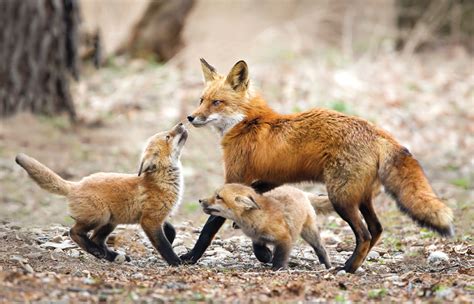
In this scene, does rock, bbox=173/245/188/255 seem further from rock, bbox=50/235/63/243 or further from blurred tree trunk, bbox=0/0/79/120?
blurred tree trunk, bbox=0/0/79/120

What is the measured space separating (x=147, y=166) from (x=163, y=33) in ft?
37.6

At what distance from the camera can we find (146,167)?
311 inches

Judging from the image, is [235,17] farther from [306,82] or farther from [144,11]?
[306,82]

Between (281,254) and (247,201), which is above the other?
(247,201)

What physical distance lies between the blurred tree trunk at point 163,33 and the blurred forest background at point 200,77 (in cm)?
3

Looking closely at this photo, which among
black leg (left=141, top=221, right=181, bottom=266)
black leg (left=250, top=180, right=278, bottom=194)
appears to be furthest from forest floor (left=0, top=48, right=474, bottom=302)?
black leg (left=250, top=180, right=278, bottom=194)

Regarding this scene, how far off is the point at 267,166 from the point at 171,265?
1449mm

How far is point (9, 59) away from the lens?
1343cm

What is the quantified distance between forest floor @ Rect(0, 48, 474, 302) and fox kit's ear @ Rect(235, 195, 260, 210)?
68cm

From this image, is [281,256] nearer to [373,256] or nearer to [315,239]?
[315,239]

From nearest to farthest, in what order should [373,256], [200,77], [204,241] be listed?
[204,241]
[373,256]
[200,77]

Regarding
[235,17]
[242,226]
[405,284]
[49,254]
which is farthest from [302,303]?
[235,17]

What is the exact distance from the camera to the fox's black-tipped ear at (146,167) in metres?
7.89

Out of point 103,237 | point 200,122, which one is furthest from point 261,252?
point 103,237
